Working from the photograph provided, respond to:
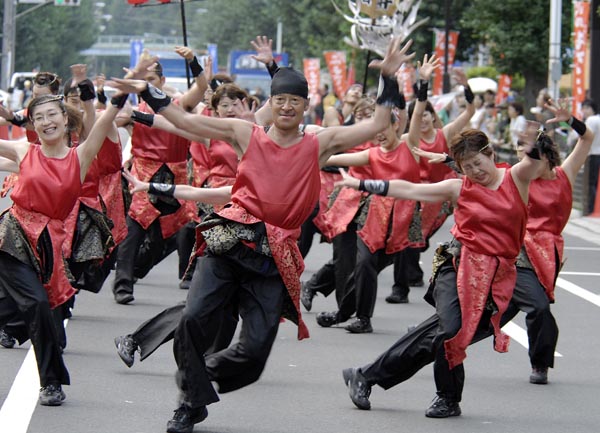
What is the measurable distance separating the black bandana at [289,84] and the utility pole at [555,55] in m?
18.3

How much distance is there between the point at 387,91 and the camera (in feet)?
23.3

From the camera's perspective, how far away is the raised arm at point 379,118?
22.9ft

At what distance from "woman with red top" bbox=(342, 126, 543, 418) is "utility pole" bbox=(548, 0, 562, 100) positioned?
692 inches

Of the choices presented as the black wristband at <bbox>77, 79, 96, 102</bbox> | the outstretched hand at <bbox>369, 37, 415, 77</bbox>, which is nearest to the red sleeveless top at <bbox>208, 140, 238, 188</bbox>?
the black wristband at <bbox>77, 79, 96, 102</bbox>

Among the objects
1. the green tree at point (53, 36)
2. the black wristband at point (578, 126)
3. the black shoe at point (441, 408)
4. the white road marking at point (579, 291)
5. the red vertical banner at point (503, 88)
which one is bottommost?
the green tree at point (53, 36)

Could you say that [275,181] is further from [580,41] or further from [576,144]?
[580,41]

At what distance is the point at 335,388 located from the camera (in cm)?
840

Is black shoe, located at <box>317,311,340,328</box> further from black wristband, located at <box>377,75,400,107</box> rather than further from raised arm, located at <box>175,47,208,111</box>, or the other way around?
black wristband, located at <box>377,75,400,107</box>

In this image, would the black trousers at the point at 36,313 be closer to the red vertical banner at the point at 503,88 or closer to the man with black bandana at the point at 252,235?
the man with black bandana at the point at 252,235

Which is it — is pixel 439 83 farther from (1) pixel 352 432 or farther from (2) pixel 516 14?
(1) pixel 352 432

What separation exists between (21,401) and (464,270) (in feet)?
8.29

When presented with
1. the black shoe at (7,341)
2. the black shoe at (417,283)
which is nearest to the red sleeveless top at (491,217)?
the black shoe at (7,341)

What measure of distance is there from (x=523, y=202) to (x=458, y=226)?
38cm

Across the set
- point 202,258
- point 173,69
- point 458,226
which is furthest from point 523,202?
point 173,69
